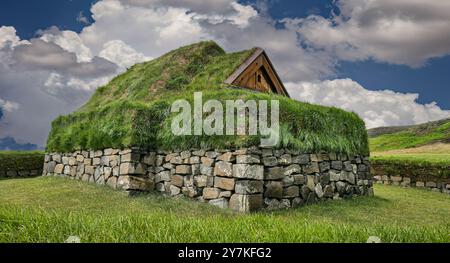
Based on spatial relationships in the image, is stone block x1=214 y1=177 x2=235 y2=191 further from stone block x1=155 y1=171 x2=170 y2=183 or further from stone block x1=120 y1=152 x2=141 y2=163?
stone block x1=120 y1=152 x2=141 y2=163

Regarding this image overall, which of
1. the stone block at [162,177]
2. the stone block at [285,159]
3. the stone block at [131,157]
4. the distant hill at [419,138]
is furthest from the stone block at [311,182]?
the distant hill at [419,138]

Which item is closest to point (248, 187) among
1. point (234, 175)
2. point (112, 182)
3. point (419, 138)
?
point (234, 175)

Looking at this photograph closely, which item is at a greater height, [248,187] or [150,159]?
[150,159]

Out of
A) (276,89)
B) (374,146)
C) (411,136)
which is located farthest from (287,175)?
(411,136)

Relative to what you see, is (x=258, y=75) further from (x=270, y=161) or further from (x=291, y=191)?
(x=270, y=161)

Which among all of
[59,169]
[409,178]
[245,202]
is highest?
[59,169]

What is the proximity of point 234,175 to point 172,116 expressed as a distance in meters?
3.08

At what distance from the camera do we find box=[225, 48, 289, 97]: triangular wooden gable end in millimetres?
16172

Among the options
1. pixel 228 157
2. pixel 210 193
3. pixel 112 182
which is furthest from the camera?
pixel 112 182

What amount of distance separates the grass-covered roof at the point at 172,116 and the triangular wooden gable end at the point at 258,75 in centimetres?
31

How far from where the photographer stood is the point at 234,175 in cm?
980

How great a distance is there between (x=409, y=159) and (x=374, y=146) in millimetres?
27745

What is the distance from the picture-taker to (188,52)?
1873 centimetres
